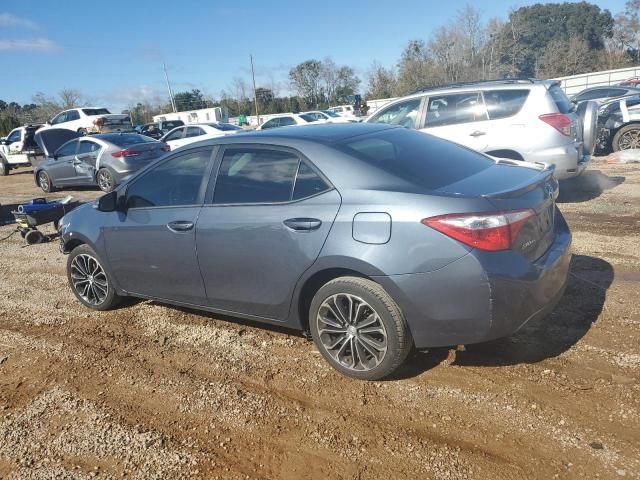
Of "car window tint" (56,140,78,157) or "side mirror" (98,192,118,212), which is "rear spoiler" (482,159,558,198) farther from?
"car window tint" (56,140,78,157)

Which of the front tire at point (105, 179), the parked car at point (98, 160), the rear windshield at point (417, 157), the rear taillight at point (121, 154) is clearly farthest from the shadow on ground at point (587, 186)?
the front tire at point (105, 179)

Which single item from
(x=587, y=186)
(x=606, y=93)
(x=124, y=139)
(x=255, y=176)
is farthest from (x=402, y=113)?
(x=606, y=93)

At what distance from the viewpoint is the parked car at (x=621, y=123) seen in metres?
10.8

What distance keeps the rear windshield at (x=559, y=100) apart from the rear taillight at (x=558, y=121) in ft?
0.50

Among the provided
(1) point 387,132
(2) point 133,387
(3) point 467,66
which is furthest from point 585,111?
(3) point 467,66

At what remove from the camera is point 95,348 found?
4.17m

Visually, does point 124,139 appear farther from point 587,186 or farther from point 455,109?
point 587,186

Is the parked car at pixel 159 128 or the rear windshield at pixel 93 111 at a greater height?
the rear windshield at pixel 93 111

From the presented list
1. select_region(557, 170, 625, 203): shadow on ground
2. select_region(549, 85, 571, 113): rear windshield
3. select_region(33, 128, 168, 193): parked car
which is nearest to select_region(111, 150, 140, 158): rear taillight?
select_region(33, 128, 168, 193): parked car

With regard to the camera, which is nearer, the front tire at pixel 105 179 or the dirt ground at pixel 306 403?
the dirt ground at pixel 306 403

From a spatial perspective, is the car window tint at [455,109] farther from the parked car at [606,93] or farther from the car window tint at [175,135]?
the car window tint at [175,135]

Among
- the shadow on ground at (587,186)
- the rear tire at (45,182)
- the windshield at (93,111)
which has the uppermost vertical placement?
the windshield at (93,111)

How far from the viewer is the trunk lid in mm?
2953

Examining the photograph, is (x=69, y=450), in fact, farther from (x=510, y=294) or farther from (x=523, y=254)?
(x=523, y=254)
